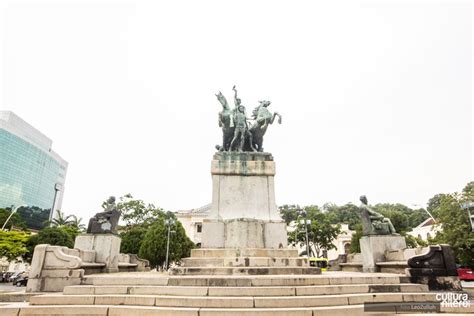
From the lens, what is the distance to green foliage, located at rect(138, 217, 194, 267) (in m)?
35.2

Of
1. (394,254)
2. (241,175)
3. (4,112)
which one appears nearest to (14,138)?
(4,112)

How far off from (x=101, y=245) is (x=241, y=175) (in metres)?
6.21

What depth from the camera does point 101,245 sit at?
1065 cm

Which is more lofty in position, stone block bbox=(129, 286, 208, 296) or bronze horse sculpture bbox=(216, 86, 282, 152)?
→ bronze horse sculpture bbox=(216, 86, 282, 152)

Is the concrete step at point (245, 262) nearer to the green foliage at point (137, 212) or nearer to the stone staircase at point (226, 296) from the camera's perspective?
the stone staircase at point (226, 296)

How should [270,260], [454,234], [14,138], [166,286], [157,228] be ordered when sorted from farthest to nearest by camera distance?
[14,138]
[157,228]
[454,234]
[270,260]
[166,286]

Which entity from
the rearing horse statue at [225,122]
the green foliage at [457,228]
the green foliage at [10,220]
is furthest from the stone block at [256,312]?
the green foliage at [10,220]

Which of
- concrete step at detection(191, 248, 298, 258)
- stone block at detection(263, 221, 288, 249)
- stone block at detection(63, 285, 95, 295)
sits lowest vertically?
stone block at detection(63, 285, 95, 295)

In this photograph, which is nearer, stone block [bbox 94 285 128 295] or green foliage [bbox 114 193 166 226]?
stone block [bbox 94 285 128 295]

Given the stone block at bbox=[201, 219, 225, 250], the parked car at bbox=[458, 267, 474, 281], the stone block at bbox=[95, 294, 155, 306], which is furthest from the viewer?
the parked car at bbox=[458, 267, 474, 281]

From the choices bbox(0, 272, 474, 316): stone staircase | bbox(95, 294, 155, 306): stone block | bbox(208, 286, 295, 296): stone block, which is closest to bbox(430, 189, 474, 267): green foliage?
bbox(0, 272, 474, 316): stone staircase

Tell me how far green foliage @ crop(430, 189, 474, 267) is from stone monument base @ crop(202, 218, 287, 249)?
1690 centimetres

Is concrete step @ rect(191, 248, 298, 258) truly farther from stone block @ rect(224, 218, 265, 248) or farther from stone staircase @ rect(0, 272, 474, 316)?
stone staircase @ rect(0, 272, 474, 316)

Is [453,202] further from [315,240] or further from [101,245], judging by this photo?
[101,245]
